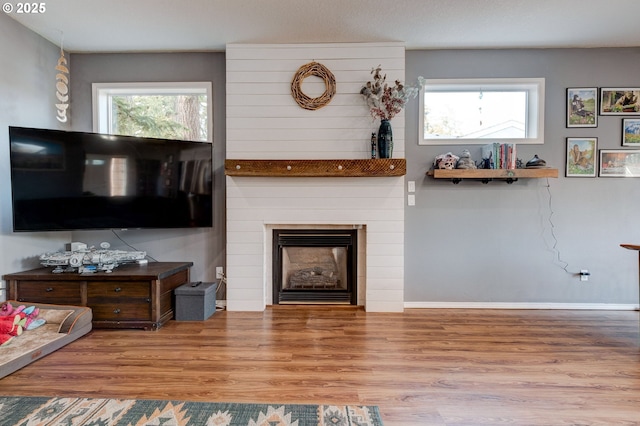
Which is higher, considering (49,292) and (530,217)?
(530,217)

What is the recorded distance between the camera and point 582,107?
11.0 feet

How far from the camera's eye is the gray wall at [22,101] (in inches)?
110

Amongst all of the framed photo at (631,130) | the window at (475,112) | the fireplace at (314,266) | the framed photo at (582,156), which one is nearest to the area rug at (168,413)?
the fireplace at (314,266)

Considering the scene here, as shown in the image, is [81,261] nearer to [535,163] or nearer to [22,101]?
[22,101]

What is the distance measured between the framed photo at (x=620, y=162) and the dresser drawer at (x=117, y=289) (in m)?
4.48

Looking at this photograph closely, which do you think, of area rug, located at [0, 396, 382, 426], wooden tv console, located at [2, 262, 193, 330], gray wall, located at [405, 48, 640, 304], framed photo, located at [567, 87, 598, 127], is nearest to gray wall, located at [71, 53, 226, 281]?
wooden tv console, located at [2, 262, 193, 330]

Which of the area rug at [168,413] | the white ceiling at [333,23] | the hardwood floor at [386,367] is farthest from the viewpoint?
the white ceiling at [333,23]

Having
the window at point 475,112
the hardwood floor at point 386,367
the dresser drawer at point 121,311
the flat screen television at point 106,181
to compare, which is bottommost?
the hardwood floor at point 386,367

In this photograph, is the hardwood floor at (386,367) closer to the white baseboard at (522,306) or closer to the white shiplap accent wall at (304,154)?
the white baseboard at (522,306)

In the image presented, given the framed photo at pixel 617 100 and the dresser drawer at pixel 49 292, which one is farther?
the framed photo at pixel 617 100

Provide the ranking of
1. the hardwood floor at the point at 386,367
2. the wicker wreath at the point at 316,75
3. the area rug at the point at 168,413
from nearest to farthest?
the area rug at the point at 168,413 → the hardwood floor at the point at 386,367 → the wicker wreath at the point at 316,75

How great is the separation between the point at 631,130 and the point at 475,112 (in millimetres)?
1519

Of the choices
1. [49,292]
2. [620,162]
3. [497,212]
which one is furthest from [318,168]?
[620,162]

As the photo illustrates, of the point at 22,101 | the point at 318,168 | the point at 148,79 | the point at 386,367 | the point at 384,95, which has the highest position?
the point at 148,79
